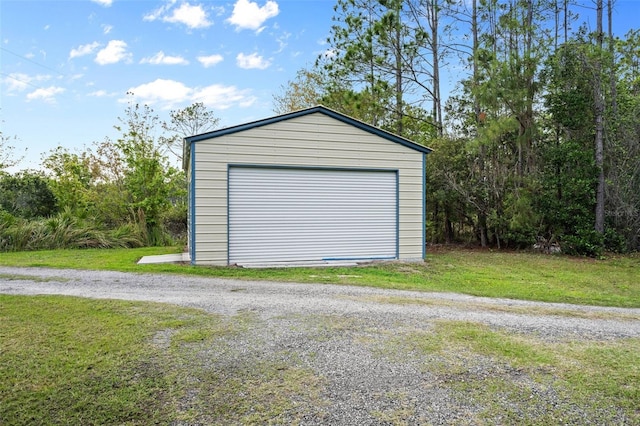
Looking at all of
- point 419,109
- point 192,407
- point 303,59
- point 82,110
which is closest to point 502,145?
point 419,109

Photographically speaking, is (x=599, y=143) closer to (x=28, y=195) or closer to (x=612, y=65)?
(x=612, y=65)

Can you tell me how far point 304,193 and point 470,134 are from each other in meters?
6.90

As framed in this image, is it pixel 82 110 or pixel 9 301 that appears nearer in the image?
pixel 9 301

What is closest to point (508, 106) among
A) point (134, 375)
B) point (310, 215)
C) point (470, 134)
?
point (470, 134)

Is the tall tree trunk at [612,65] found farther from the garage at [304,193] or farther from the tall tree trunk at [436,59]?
the garage at [304,193]

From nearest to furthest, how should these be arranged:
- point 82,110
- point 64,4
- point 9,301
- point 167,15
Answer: point 9,301
point 64,4
point 167,15
point 82,110

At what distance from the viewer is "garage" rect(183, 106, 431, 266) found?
8266 mm

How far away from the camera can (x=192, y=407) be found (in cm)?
235

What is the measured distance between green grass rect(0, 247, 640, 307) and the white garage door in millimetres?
863

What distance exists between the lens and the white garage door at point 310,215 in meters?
8.55

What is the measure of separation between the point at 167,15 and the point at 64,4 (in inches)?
110

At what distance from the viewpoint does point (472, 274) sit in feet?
25.6

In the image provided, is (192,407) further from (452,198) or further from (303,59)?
(303,59)

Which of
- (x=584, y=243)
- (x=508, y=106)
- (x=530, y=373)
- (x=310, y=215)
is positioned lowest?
(x=530, y=373)
